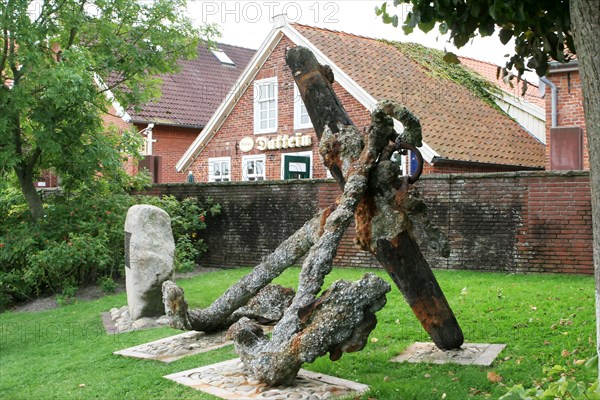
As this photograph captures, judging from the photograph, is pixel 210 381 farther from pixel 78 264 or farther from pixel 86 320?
pixel 78 264

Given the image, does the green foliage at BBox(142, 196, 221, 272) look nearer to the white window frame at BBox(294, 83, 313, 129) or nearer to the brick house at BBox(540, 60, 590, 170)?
the white window frame at BBox(294, 83, 313, 129)

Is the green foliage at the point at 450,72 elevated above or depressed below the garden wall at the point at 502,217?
above

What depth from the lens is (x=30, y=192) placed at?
54.8 ft

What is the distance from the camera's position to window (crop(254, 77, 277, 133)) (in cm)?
2283

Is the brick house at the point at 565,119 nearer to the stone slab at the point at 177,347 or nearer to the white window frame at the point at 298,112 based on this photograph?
the white window frame at the point at 298,112

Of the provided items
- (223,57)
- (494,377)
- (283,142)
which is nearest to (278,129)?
(283,142)

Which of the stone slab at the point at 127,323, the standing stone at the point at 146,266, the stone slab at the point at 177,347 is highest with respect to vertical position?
the standing stone at the point at 146,266

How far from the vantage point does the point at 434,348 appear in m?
7.57

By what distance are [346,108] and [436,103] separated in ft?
10.5

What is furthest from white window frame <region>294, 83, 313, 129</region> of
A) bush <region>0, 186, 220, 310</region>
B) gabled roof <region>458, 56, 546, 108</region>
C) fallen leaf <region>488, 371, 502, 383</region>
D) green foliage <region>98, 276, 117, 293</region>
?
fallen leaf <region>488, 371, 502, 383</region>

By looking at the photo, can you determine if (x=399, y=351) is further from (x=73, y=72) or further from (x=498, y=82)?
(x=498, y=82)

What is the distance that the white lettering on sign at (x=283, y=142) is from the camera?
21500 mm

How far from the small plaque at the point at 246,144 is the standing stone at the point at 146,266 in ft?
38.4

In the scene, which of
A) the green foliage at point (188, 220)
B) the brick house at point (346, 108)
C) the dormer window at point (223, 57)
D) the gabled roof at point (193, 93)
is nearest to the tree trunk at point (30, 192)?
the green foliage at point (188, 220)
